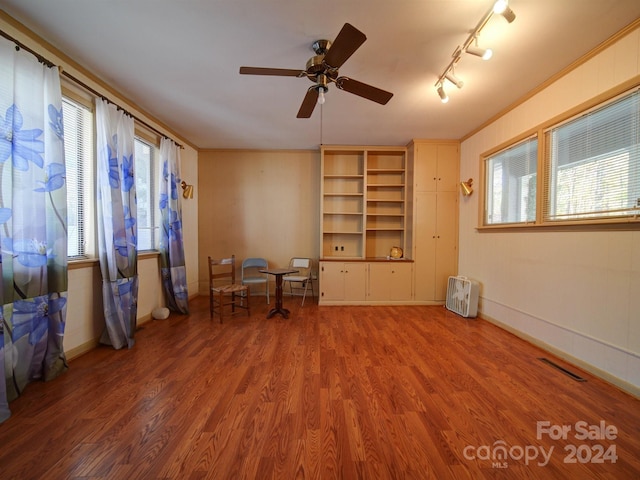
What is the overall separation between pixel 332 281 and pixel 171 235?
2.55m

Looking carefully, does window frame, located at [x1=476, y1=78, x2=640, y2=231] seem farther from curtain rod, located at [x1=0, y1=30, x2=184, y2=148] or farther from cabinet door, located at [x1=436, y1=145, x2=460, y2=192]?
curtain rod, located at [x1=0, y1=30, x2=184, y2=148]

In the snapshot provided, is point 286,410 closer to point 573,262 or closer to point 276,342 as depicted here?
point 276,342

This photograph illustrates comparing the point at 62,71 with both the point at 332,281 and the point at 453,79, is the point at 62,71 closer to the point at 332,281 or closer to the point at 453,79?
the point at 453,79

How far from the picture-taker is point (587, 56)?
2070 millimetres

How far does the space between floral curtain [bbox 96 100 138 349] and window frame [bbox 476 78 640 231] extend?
14.5 feet

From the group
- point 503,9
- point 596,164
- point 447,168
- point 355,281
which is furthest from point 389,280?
point 503,9

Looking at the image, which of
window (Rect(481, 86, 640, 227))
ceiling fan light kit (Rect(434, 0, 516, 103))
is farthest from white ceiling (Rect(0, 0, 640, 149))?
window (Rect(481, 86, 640, 227))

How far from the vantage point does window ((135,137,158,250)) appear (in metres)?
3.21

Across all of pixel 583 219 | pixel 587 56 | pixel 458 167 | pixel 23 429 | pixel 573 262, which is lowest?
pixel 23 429

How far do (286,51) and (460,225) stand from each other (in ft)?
11.6

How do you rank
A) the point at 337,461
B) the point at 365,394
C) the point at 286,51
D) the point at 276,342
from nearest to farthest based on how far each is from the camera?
the point at 337,461 → the point at 365,394 → the point at 286,51 → the point at 276,342

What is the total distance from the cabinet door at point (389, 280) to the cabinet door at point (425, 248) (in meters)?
0.17

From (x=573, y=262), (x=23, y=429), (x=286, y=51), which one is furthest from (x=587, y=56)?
(x=23, y=429)

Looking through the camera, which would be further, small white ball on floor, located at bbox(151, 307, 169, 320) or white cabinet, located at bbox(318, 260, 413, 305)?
white cabinet, located at bbox(318, 260, 413, 305)
